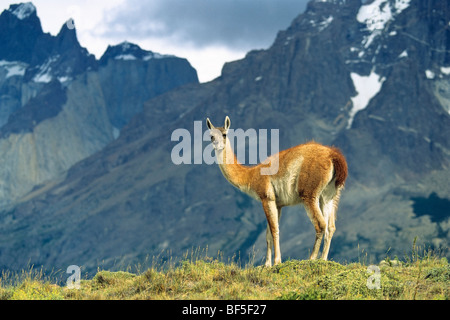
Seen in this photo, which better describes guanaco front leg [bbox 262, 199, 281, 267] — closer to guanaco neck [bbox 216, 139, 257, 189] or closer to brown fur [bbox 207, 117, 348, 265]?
brown fur [bbox 207, 117, 348, 265]

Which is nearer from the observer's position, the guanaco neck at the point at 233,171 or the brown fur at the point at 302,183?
the brown fur at the point at 302,183

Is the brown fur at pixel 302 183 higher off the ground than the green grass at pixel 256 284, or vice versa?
the brown fur at pixel 302 183

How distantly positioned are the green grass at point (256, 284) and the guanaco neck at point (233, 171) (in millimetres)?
3062

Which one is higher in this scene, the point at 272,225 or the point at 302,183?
the point at 302,183

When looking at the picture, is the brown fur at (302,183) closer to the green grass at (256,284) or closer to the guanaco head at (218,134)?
the guanaco head at (218,134)

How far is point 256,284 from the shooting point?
16672 millimetres

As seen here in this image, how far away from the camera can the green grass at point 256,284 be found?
15.0 meters

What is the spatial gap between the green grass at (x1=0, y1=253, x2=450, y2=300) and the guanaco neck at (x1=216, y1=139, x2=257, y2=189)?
10.0 feet

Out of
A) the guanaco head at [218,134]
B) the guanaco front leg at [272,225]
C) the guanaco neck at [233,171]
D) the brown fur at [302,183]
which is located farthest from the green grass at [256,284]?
the guanaco head at [218,134]

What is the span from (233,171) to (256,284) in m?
5.33

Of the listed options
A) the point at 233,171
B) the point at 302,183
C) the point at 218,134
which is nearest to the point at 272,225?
the point at 302,183

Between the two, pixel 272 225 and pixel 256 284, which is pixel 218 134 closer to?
pixel 272 225
